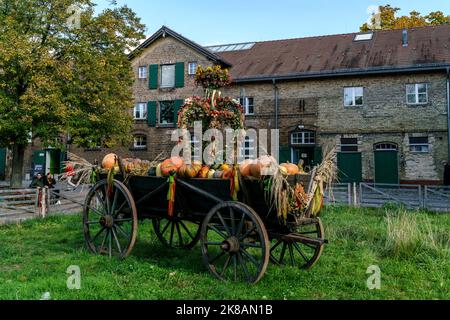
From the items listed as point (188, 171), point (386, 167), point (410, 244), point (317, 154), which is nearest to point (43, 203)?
point (188, 171)

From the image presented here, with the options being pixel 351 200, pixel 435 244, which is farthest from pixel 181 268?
pixel 351 200

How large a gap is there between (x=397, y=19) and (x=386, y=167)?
16.4 meters

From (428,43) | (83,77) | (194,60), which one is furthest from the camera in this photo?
(194,60)

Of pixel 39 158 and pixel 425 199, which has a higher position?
pixel 39 158

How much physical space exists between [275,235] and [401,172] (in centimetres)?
1760

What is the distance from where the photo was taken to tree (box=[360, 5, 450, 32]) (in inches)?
1188

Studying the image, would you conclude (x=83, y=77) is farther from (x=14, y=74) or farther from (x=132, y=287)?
(x=132, y=287)

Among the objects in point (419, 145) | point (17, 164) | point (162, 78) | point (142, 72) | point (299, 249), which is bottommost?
point (299, 249)

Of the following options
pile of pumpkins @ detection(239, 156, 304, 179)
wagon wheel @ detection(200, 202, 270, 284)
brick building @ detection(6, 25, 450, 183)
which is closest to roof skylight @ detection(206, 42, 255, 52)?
brick building @ detection(6, 25, 450, 183)

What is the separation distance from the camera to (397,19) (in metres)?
31.0

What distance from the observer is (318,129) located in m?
22.5

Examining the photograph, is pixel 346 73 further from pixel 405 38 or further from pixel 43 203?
pixel 43 203

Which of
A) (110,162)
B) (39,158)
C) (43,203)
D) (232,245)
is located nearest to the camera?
(232,245)
